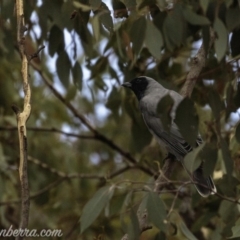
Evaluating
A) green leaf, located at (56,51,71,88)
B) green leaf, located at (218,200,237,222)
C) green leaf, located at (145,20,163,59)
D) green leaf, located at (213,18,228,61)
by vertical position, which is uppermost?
green leaf, located at (145,20,163,59)

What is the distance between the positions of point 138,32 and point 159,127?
1.97m

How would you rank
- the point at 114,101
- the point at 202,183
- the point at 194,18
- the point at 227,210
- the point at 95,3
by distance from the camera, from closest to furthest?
the point at 194,18, the point at 95,3, the point at 227,210, the point at 202,183, the point at 114,101

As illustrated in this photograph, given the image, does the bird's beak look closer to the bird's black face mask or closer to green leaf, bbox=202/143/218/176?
the bird's black face mask

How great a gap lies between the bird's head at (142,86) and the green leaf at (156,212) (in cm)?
248

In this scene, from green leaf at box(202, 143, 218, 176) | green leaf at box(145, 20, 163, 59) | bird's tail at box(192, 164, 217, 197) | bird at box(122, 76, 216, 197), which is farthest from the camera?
bird at box(122, 76, 216, 197)

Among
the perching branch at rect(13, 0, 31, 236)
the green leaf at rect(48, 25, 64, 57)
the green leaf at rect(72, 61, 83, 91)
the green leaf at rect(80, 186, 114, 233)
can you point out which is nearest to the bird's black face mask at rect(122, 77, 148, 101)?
the green leaf at rect(72, 61, 83, 91)

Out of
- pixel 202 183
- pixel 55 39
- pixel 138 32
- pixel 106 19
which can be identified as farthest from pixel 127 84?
pixel 138 32

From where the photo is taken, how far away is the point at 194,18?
12.4 ft

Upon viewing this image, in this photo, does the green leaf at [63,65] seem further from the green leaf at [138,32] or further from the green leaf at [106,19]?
the green leaf at [138,32]

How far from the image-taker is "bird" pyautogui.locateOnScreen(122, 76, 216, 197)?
5262 millimetres

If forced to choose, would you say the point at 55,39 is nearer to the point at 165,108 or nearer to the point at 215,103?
the point at 215,103

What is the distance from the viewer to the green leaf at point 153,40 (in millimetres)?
3767

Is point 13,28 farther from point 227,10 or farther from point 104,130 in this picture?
point 104,130

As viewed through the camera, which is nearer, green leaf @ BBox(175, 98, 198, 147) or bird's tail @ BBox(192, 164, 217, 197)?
green leaf @ BBox(175, 98, 198, 147)
